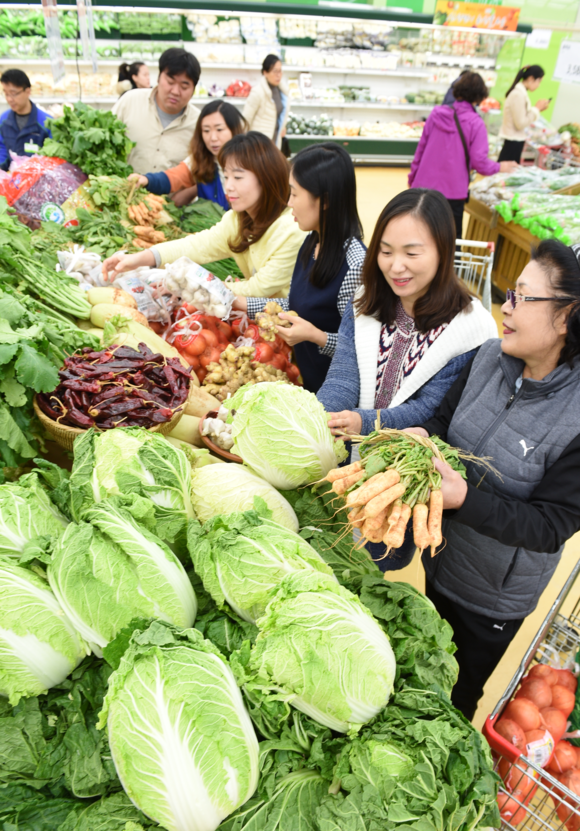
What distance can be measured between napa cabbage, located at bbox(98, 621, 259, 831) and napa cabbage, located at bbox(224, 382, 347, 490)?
682 mm

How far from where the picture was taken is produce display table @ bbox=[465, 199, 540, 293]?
6.07m

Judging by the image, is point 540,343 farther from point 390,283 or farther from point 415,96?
point 415,96

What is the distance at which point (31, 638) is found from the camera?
110cm

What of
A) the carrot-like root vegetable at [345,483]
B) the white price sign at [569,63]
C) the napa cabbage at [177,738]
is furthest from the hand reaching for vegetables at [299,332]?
the white price sign at [569,63]

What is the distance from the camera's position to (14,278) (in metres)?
2.47

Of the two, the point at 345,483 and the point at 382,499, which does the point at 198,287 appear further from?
the point at 382,499

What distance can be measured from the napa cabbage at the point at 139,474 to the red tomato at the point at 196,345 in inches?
50.2

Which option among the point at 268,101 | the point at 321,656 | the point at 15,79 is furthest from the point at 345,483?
the point at 268,101

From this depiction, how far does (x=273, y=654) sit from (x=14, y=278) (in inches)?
86.1

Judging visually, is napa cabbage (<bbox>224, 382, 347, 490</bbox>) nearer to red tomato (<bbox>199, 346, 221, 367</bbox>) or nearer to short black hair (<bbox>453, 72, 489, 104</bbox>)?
red tomato (<bbox>199, 346, 221, 367</bbox>)

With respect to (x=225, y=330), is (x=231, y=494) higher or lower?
higher

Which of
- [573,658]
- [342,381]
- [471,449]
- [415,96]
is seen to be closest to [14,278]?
[342,381]

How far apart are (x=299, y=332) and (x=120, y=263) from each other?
1196mm

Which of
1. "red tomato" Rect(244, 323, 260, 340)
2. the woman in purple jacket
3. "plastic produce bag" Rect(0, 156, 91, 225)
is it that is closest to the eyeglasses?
"red tomato" Rect(244, 323, 260, 340)
